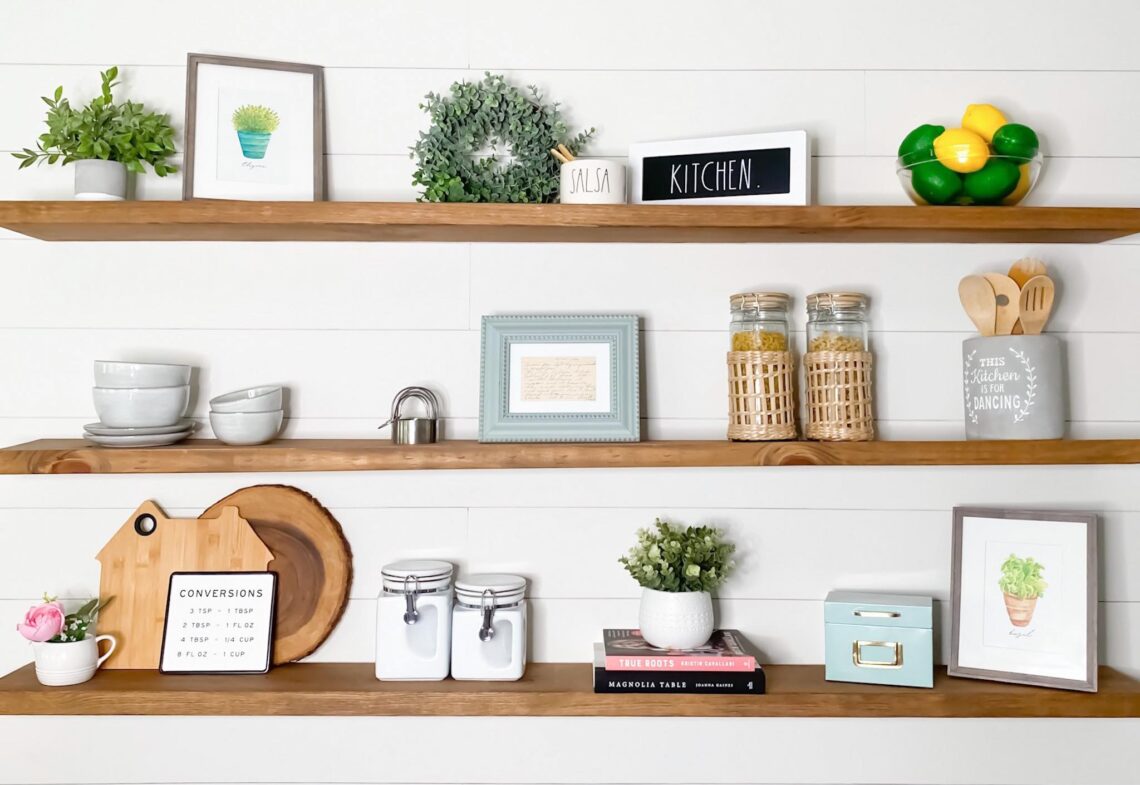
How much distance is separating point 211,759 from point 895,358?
138 centimetres

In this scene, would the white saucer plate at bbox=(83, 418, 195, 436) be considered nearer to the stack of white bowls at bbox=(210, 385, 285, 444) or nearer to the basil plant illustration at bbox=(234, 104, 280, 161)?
the stack of white bowls at bbox=(210, 385, 285, 444)

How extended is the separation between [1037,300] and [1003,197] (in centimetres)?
18

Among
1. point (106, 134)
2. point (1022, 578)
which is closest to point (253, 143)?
point (106, 134)

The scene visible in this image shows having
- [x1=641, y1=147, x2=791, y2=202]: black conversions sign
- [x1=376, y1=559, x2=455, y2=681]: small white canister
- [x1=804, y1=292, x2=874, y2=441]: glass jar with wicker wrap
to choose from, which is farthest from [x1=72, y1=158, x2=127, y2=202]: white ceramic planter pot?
[x1=804, y1=292, x2=874, y2=441]: glass jar with wicker wrap

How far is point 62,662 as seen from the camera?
1.42m

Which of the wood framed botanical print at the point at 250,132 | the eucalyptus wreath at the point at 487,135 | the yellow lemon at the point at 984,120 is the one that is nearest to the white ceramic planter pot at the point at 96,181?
the wood framed botanical print at the point at 250,132

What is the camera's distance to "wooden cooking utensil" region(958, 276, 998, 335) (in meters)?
1.47

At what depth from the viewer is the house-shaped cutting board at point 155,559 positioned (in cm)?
151

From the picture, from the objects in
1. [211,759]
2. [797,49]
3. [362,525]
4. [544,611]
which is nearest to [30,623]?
[211,759]

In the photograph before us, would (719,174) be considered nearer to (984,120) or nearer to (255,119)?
(984,120)

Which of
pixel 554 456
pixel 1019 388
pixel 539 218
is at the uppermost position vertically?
pixel 539 218

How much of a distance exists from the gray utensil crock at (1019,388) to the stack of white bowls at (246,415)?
1.15 meters

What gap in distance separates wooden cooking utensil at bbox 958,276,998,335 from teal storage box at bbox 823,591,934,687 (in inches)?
18.6

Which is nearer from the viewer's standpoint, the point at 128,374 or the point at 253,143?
the point at 128,374
